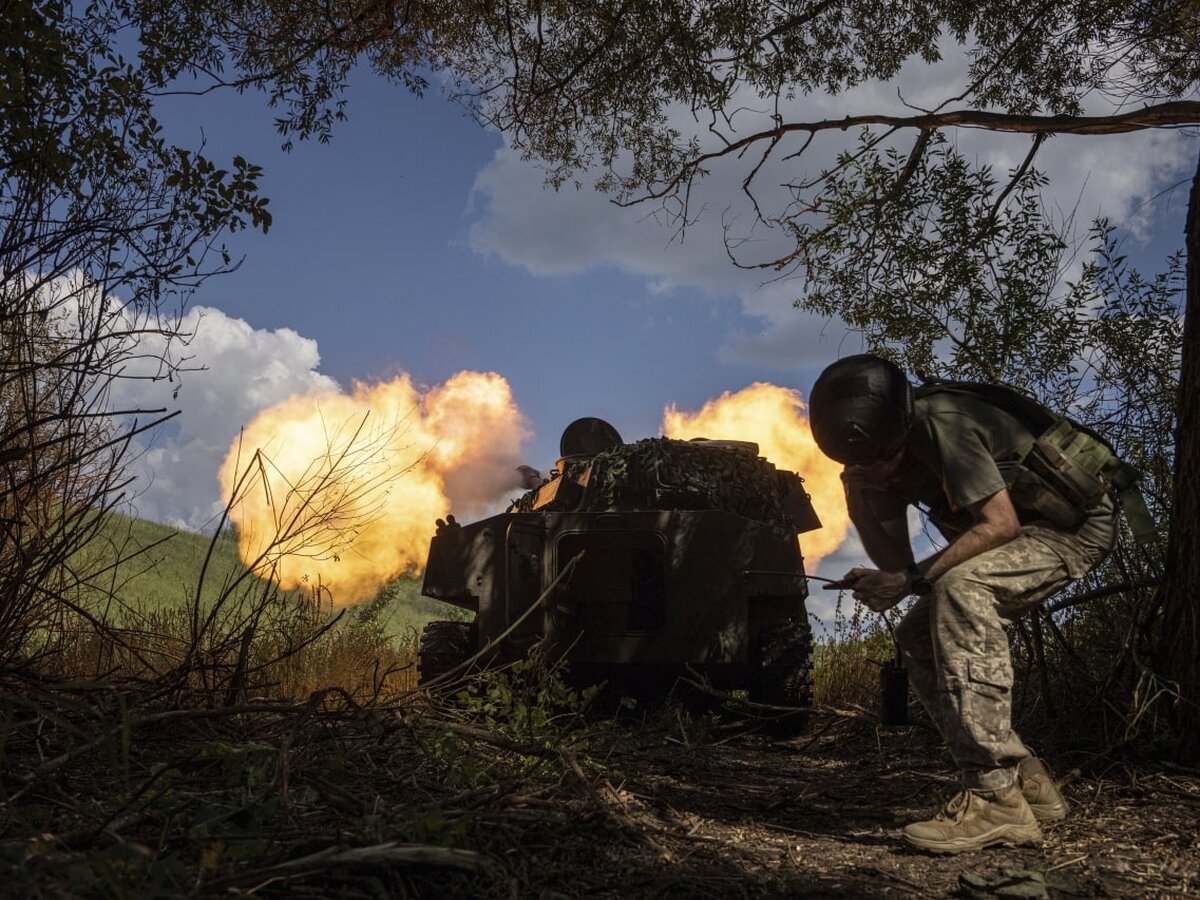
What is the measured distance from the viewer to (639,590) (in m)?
8.74

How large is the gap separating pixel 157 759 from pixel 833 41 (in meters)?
8.00

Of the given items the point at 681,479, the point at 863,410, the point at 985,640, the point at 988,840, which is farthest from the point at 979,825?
the point at 681,479

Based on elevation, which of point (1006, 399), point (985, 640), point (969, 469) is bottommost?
point (985, 640)

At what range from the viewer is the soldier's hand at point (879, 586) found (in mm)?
4035

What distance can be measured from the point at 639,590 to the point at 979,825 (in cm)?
498

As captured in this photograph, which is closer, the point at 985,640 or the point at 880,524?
the point at 985,640

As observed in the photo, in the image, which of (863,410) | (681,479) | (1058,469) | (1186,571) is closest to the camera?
(863,410)

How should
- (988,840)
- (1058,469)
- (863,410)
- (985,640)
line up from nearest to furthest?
1. (988,840)
2. (985,640)
3. (863,410)
4. (1058,469)

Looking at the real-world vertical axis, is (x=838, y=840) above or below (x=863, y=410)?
below

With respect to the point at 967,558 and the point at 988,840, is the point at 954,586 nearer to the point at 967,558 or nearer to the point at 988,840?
the point at 967,558

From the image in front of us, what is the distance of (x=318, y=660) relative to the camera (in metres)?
8.96

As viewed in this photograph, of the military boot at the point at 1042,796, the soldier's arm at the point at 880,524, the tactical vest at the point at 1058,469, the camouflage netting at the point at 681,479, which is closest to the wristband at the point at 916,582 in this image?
the soldier's arm at the point at 880,524

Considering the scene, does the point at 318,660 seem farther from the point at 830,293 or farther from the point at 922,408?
the point at 922,408

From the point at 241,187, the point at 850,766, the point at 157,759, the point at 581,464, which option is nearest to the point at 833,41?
the point at 581,464
